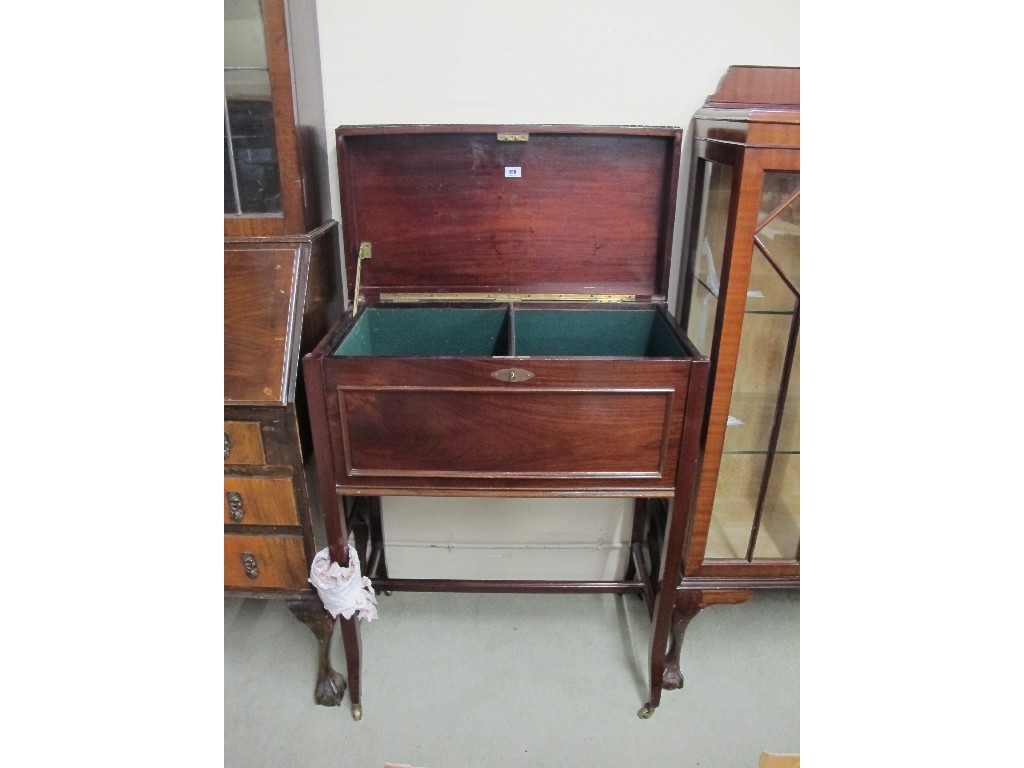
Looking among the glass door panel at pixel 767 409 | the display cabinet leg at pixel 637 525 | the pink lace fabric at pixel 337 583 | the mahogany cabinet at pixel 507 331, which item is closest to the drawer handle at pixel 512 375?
the mahogany cabinet at pixel 507 331

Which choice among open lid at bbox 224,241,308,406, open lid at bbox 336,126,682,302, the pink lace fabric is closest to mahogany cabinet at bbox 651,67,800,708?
open lid at bbox 336,126,682,302

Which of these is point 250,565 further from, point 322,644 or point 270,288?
point 270,288

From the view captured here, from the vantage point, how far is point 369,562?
68.0 inches

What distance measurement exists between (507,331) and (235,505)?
70 cm

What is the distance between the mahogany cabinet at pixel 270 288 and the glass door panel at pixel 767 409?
3.02 feet

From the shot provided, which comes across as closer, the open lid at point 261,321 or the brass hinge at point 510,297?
the open lid at point 261,321

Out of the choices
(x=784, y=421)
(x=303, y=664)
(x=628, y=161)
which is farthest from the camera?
(x=303, y=664)

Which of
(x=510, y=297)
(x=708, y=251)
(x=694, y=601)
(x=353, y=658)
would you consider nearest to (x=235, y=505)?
(x=353, y=658)

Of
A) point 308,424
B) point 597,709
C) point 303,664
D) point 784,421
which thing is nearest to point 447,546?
point 303,664

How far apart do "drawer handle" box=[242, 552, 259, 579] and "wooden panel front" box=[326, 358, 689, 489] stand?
1.00 ft

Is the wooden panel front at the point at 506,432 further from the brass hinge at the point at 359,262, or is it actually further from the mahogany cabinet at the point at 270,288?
the brass hinge at the point at 359,262

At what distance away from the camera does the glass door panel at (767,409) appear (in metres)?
1.12

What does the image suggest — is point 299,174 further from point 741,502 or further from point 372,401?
point 741,502

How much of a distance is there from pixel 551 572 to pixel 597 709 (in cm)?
46
